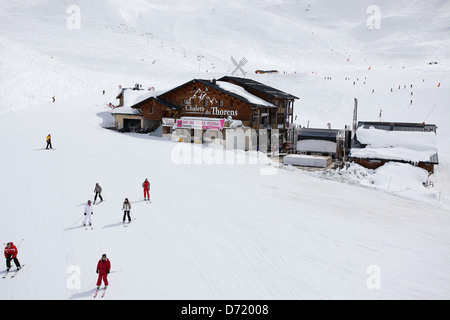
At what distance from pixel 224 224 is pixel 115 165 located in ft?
37.1

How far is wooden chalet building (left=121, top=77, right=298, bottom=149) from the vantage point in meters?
37.7

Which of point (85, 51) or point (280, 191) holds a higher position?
point (85, 51)

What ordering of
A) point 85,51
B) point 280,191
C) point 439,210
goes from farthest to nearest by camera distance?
point 85,51 → point 280,191 → point 439,210

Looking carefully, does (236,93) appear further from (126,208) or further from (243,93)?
(126,208)

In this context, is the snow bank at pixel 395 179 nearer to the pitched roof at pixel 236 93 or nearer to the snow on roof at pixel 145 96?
the pitched roof at pixel 236 93

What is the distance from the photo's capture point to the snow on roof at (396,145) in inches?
1217

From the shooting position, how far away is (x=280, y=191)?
21.6m

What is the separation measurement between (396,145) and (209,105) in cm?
1869

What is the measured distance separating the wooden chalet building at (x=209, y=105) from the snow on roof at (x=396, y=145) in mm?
10031

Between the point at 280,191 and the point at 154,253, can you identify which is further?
the point at 280,191
